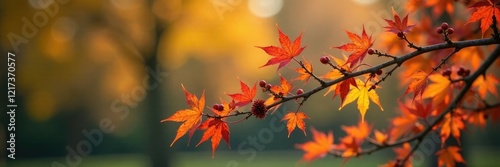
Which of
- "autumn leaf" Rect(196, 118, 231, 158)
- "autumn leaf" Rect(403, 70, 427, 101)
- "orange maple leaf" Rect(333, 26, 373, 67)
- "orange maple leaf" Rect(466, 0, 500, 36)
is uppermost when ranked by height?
"orange maple leaf" Rect(466, 0, 500, 36)

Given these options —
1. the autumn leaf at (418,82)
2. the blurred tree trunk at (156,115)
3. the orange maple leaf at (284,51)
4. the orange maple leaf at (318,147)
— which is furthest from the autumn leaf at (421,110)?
the blurred tree trunk at (156,115)

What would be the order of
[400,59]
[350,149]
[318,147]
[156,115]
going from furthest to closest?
[156,115]
[318,147]
[350,149]
[400,59]

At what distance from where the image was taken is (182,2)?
7410 mm

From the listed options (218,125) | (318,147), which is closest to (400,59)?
(218,125)

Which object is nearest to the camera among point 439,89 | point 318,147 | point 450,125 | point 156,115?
point 439,89

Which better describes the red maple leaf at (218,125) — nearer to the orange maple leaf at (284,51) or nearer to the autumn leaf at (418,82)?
the orange maple leaf at (284,51)

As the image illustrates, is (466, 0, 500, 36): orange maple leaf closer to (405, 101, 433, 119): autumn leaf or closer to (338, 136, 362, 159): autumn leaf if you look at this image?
(405, 101, 433, 119): autumn leaf

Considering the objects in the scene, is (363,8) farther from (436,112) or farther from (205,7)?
(436,112)

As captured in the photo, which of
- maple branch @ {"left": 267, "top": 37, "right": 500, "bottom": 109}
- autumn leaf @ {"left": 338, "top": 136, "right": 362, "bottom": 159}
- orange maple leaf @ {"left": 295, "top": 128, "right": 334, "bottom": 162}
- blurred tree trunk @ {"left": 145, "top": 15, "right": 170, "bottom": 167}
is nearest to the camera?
maple branch @ {"left": 267, "top": 37, "right": 500, "bottom": 109}

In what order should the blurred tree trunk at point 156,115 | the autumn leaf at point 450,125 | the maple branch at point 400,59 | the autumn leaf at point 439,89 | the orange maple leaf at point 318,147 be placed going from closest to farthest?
the maple branch at point 400,59 < the autumn leaf at point 439,89 < the autumn leaf at point 450,125 < the orange maple leaf at point 318,147 < the blurred tree trunk at point 156,115

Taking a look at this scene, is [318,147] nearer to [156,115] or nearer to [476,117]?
[476,117]

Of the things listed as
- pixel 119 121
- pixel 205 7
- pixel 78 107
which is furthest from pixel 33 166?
pixel 205 7

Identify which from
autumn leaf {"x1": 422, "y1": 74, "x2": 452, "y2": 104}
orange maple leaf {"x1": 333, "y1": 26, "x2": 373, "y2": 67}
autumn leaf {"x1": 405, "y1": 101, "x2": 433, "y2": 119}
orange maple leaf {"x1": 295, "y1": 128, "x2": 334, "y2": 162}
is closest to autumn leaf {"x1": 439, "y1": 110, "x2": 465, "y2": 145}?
autumn leaf {"x1": 405, "y1": 101, "x2": 433, "y2": 119}

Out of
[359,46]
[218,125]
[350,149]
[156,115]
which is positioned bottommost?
[350,149]
